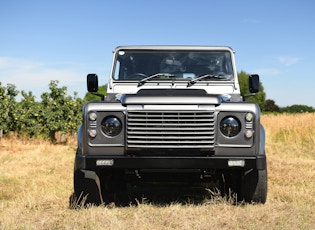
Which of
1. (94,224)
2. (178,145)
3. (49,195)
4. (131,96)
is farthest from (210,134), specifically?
(49,195)

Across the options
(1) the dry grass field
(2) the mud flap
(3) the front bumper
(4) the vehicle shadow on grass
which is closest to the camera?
(1) the dry grass field

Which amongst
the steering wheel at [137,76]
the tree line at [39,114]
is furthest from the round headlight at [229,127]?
the tree line at [39,114]

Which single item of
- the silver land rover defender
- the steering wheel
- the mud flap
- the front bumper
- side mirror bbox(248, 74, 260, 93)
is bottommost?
the mud flap

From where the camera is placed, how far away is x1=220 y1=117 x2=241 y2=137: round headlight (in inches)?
173

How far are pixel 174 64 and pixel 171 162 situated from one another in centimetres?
196

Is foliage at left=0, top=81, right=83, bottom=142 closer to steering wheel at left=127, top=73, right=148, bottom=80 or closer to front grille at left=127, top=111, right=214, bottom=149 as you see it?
steering wheel at left=127, top=73, right=148, bottom=80

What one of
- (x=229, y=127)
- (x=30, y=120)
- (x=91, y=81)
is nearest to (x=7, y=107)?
(x=30, y=120)

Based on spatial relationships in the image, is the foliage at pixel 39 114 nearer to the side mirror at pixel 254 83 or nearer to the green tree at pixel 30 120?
the green tree at pixel 30 120

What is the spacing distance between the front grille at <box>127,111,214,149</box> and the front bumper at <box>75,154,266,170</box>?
0.43 ft

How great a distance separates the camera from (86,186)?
481 centimetres

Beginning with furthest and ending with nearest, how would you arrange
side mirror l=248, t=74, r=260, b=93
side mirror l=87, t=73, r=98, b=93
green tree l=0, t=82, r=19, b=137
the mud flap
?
green tree l=0, t=82, r=19, b=137
side mirror l=87, t=73, r=98, b=93
side mirror l=248, t=74, r=260, b=93
the mud flap

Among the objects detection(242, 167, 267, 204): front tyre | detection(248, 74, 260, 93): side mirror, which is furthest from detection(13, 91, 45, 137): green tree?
detection(242, 167, 267, 204): front tyre

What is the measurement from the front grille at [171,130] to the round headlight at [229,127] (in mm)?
136

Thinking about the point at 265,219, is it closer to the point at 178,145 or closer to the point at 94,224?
the point at 178,145
